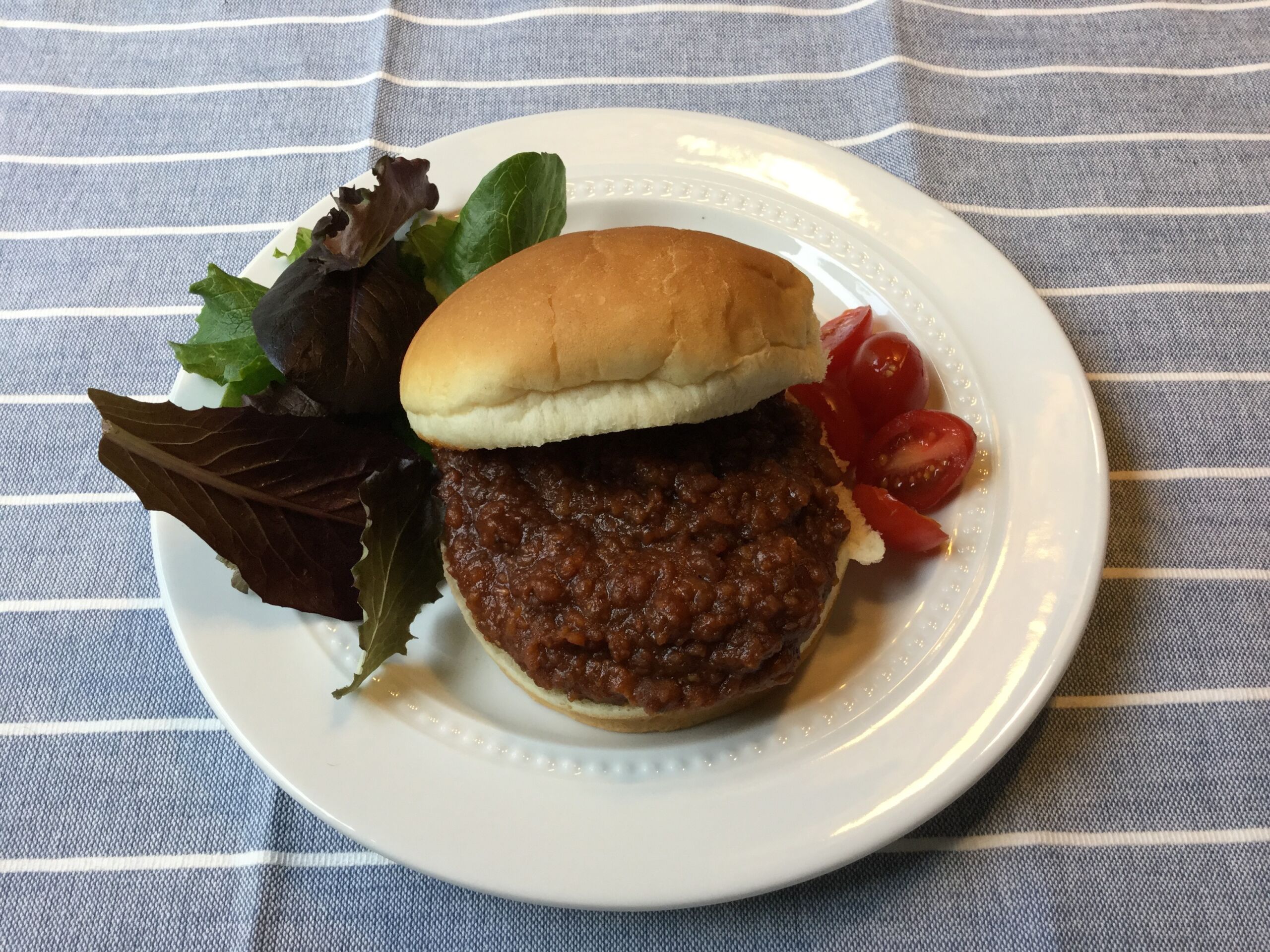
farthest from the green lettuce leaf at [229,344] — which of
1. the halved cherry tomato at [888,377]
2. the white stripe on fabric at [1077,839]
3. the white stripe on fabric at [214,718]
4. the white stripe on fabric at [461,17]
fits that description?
the white stripe on fabric at [1077,839]

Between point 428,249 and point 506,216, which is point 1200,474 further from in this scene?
point 428,249

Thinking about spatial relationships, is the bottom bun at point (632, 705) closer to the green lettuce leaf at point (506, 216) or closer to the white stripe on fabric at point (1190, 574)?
the white stripe on fabric at point (1190, 574)

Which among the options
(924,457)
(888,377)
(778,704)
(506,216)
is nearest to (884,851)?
(778,704)

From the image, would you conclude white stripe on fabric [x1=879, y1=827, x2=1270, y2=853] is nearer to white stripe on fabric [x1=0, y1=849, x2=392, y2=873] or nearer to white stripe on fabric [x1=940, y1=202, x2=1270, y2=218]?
white stripe on fabric [x1=0, y1=849, x2=392, y2=873]

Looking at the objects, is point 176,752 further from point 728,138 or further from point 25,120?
point 25,120

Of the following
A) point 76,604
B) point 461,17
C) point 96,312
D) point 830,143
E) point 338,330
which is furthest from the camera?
point 461,17
